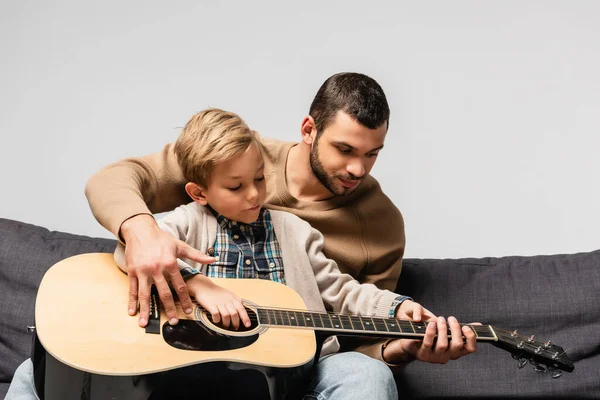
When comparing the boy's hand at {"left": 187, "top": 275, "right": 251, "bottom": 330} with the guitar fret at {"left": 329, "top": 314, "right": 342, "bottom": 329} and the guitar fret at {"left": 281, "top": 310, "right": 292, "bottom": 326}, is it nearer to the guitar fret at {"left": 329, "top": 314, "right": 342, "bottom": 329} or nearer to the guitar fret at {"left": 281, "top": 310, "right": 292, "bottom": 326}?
the guitar fret at {"left": 281, "top": 310, "right": 292, "bottom": 326}

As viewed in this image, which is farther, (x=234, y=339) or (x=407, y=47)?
(x=407, y=47)

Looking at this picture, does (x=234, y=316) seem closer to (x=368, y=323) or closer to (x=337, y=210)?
(x=368, y=323)

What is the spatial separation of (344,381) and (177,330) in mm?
365

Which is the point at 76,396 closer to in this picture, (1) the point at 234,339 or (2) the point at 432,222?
(1) the point at 234,339

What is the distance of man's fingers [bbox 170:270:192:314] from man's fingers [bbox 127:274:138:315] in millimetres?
77

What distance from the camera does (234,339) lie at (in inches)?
65.4

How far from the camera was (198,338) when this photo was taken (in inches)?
64.5

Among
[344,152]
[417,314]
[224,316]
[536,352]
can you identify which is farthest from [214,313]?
[536,352]

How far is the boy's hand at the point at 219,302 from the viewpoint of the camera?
1.69 meters

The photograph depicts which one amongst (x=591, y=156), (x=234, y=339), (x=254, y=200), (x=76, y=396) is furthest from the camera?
(x=591, y=156)

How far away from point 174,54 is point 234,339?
1439 millimetres

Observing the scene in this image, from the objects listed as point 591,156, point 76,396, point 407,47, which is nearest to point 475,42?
point 407,47

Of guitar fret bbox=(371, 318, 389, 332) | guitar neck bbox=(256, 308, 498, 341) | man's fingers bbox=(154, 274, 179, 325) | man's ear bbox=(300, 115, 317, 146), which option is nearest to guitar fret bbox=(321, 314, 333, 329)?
guitar neck bbox=(256, 308, 498, 341)

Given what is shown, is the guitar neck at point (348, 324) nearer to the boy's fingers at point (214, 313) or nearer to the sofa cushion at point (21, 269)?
the boy's fingers at point (214, 313)
